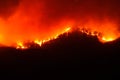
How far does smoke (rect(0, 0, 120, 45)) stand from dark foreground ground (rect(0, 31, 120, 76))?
814mm

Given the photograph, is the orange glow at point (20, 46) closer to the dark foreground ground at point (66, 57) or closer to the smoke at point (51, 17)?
the dark foreground ground at point (66, 57)

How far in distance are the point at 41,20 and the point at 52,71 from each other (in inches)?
121

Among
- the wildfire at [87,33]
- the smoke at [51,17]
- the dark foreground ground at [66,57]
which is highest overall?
the smoke at [51,17]

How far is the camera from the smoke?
19625 millimetres

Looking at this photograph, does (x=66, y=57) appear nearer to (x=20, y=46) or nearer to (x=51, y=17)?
(x=20, y=46)

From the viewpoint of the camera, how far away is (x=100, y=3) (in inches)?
822

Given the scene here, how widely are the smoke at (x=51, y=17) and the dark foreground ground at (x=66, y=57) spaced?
814mm

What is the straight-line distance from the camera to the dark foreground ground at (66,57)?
18.6 meters

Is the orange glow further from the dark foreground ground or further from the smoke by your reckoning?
the smoke

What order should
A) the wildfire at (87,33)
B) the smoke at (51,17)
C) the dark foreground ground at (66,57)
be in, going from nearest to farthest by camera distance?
the dark foreground ground at (66,57), the wildfire at (87,33), the smoke at (51,17)

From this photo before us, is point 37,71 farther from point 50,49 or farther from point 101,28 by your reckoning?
point 101,28

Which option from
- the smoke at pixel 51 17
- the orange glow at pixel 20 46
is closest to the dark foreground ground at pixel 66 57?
the orange glow at pixel 20 46

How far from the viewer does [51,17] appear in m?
20.5

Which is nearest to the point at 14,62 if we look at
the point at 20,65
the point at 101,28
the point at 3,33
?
the point at 20,65
